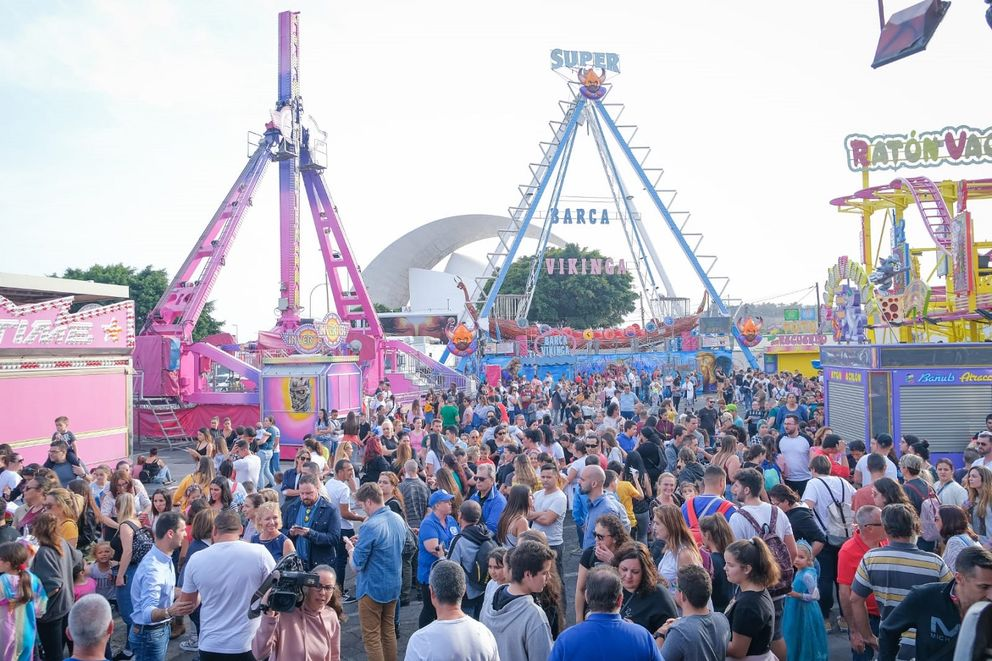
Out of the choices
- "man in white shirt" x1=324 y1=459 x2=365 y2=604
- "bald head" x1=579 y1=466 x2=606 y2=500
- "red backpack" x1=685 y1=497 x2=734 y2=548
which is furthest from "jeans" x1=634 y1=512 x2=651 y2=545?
"man in white shirt" x1=324 y1=459 x2=365 y2=604

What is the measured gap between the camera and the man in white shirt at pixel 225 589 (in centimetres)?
439

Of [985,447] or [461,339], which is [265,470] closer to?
[985,447]

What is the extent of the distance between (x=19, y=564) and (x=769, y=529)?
484 cm

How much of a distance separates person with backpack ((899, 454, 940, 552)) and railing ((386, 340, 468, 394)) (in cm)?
2316

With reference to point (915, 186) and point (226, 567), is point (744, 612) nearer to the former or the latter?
point (226, 567)

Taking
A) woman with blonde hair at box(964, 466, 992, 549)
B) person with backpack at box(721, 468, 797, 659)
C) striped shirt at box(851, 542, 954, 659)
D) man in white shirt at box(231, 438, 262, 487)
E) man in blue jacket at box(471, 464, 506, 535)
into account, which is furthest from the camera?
man in white shirt at box(231, 438, 262, 487)

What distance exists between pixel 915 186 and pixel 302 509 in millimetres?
16538

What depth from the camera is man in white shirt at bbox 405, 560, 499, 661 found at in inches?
134

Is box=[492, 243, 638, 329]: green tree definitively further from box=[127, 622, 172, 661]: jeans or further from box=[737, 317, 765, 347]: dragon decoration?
box=[127, 622, 172, 661]: jeans

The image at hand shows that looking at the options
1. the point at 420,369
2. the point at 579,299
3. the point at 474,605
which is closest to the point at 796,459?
the point at 474,605

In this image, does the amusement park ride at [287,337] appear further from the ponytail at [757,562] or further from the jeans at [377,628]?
the ponytail at [757,562]

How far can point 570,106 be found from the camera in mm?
38438

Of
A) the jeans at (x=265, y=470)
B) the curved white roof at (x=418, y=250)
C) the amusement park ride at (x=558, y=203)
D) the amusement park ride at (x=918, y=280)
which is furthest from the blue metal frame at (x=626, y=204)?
the curved white roof at (x=418, y=250)

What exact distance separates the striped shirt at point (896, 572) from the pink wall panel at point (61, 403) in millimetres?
14692
